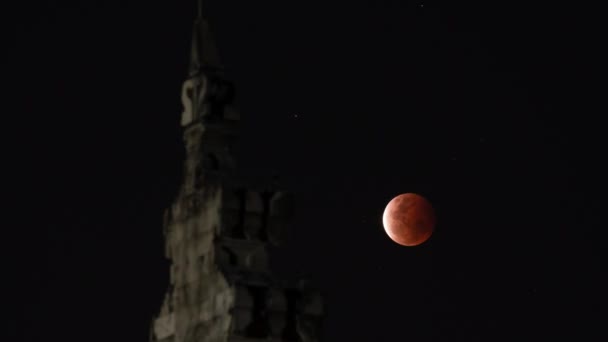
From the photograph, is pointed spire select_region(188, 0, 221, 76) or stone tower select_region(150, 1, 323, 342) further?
pointed spire select_region(188, 0, 221, 76)

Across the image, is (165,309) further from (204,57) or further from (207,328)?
(204,57)

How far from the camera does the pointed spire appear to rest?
3122cm

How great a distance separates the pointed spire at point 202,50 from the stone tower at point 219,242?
14mm

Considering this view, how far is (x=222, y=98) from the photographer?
101 ft

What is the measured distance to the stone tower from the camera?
29109 mm

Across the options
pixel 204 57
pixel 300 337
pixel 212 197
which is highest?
pixel 204 57

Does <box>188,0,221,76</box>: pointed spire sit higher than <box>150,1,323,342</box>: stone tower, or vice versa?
<box>188,0,221,76</box>: pointed spire

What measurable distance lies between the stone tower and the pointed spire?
0.05 ft

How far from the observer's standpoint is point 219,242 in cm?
2972

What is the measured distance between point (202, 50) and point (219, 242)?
310cm

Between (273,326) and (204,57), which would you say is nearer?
(273,326)

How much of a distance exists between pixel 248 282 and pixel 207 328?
97 cm

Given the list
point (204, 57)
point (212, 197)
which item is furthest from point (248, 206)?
point (204, 57)

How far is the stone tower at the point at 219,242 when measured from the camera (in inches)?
1146
